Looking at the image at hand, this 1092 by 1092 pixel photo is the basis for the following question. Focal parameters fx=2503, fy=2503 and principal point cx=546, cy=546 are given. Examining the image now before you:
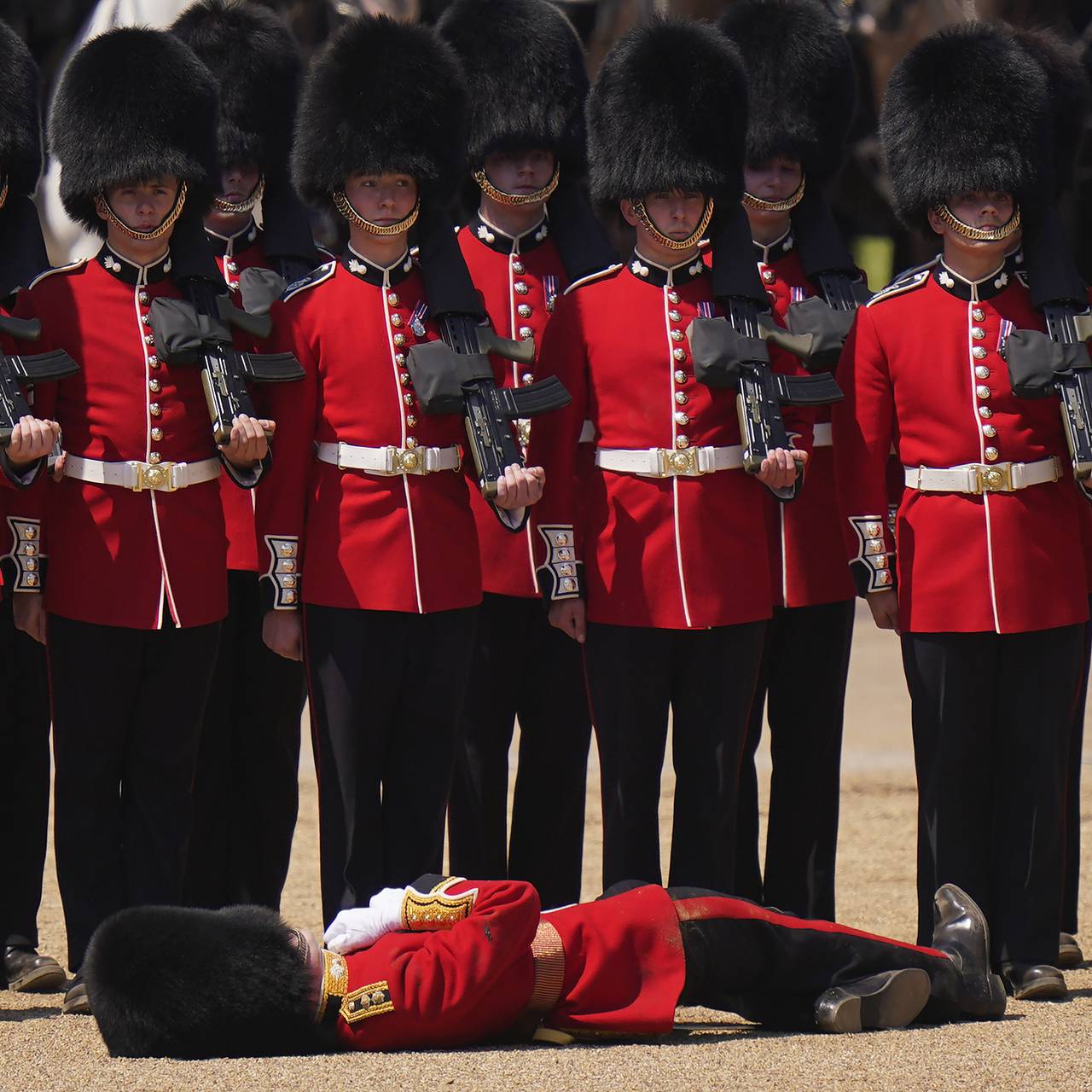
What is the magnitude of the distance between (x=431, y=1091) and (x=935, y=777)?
133cm

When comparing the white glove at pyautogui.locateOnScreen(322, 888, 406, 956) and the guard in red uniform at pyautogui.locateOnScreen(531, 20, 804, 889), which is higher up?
the guard in red uniform at pyautogui.locateOnScreen(531, 20, 804, 889)

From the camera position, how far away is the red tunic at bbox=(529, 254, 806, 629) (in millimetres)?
4246

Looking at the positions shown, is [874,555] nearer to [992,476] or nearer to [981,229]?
[992,476]

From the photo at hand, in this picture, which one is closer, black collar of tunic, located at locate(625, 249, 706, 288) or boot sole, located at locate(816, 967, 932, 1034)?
boot sole, located at locate(816, 967, 932, 1034)

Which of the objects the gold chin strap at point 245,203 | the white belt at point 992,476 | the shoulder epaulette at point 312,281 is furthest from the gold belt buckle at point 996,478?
the gold chin strap at point 245,203

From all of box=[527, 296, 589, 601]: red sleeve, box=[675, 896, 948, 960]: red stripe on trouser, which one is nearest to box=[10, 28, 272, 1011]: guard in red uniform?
box=[527, 296, 589, 601]: red sleeve

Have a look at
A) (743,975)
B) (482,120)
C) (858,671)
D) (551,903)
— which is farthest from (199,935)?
(858,671)

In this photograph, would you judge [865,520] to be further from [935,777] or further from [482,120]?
[482,120]

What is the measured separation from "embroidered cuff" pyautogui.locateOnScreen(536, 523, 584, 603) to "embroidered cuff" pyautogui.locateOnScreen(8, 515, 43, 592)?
0.84 metres

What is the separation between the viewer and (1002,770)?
431 centimetres

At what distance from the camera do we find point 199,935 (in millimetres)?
3438

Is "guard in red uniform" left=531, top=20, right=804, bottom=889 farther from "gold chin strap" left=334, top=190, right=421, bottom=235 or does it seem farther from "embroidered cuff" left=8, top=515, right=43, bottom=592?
"embroidered cuff" left=8, top=515, right=43, bottom=592

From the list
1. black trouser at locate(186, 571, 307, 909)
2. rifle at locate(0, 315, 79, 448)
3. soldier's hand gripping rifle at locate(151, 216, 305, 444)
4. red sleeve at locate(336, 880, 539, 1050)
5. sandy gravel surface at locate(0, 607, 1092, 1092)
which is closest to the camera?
sandy gravel surface at locate(0, 607, 1092, 1092)

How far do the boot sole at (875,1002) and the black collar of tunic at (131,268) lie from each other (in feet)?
5.39
